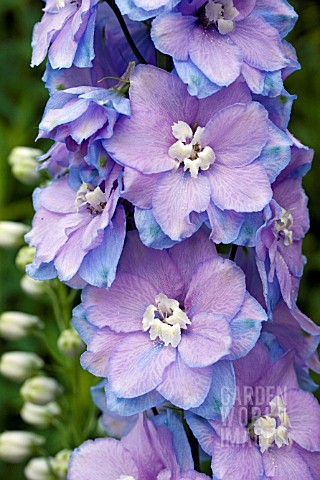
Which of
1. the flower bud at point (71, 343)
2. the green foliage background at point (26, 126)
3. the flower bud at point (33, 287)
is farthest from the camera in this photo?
the green foliage background at point (26, 126)

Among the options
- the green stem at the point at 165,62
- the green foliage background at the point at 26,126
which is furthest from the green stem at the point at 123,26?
the green foliage background at the point at 26,126

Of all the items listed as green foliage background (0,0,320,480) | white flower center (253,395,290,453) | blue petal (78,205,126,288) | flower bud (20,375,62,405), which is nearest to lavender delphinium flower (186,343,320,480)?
white flower center (253,395,290,453)

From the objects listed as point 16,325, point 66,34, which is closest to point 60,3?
point 66,34

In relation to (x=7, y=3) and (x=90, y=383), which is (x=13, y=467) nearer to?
(x=90, y=383)

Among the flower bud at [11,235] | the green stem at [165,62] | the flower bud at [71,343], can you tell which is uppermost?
the green stem at [165,62]

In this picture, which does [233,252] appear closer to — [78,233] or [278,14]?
[78,233]

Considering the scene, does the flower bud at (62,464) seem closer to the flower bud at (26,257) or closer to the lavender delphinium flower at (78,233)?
Result: the flower bud at (26,257)
